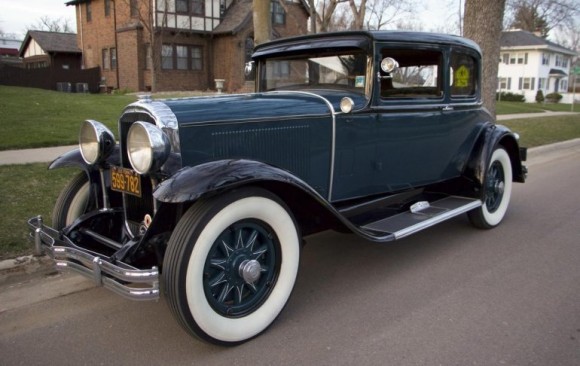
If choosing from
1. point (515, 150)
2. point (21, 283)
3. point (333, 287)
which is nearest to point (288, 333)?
point (333, 287)

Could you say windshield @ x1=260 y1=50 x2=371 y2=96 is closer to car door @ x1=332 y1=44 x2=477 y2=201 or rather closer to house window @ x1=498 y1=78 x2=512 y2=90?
car door @ x1=332 y1=44 x2=477 y2=201

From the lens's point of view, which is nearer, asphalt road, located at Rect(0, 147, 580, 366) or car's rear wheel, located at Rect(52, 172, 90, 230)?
asphalt road, located at Rect(0, 147, 580, 366)

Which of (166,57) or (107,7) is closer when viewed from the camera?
(166,57)

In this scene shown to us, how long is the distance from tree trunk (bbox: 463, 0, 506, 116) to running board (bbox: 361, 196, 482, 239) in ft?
15.7

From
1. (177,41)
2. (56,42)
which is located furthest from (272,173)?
(56,42)

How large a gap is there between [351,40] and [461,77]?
143cm

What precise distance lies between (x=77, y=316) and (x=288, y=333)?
1.38 m

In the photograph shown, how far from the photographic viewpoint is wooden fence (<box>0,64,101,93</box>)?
2423 centimetres

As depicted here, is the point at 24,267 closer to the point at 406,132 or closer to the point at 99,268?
the point at 99,268

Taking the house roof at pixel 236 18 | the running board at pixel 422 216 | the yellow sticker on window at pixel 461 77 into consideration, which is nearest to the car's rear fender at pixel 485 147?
the running board at pixel 422 216

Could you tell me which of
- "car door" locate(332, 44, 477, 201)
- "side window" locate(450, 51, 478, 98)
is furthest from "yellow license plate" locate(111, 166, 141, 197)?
"side window" locate(450, 51, 478, 98)

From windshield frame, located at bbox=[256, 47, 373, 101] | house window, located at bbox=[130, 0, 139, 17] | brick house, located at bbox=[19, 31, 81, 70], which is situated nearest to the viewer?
windshield frame, located at bbox=[256, 47, 373, 101]

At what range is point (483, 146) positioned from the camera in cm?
489

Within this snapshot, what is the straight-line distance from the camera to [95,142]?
3455 mm
